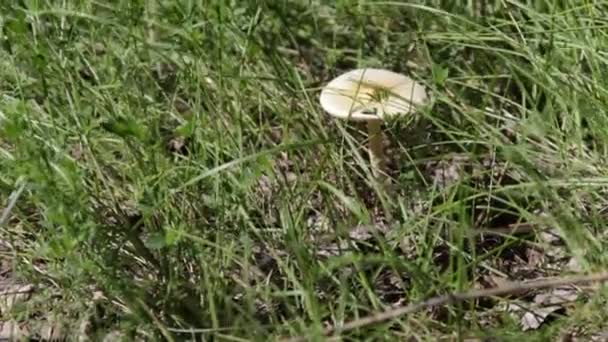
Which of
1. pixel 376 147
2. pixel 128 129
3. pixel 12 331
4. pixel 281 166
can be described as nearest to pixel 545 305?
pixel 376 147

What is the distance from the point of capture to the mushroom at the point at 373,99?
9.08 ft

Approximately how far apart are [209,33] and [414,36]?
0.66m

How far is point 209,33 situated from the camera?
9.45 ft

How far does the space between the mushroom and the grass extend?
6 centimetres

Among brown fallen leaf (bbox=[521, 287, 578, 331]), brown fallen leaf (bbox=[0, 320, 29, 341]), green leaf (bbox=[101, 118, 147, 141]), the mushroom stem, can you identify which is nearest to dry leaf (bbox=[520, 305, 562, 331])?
brown fallen leaf (bbox=[521, 287, 578, 331])

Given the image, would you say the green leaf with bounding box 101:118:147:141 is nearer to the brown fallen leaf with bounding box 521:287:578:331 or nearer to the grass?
the grass

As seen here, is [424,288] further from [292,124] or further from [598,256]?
[292,124]

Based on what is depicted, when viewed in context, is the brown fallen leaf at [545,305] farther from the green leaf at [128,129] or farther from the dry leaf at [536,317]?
the green leaf at [128,129]

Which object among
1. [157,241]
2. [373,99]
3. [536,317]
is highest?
[373,99]

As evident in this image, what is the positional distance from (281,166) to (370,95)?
0.99 ft

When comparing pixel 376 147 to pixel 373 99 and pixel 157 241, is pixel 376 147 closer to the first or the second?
pixel 373 99


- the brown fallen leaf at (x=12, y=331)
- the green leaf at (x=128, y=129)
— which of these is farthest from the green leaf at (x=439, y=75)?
the brown fallen leaf at (x=12, y=331)

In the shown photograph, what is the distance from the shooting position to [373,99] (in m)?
2.80

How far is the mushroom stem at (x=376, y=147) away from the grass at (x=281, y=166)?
5 centimetres
